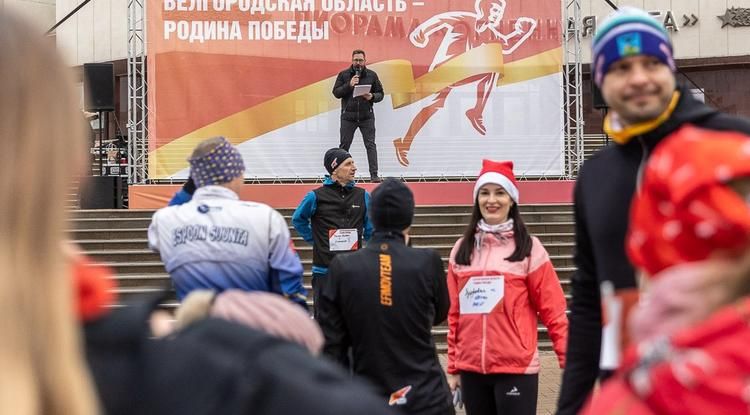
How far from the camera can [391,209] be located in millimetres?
4953

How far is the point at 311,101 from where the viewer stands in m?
17.5

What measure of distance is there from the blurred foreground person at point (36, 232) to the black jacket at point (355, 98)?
15.0 metres

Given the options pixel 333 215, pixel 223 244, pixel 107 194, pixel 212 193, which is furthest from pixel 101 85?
pixel 223 244

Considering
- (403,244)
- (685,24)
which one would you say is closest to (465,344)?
(403,244)

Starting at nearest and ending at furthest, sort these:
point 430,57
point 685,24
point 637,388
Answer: point 637,388
point 430,57
point 685,24

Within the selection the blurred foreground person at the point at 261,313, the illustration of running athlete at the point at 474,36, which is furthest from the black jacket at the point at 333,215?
the illustration of running athlete at the point at 474,36

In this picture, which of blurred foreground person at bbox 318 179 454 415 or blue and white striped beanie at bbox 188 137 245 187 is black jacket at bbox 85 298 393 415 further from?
blue and white striped beanie at bbox 188 137 245 187

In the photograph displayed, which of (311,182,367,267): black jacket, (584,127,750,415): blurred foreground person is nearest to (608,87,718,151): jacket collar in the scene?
(584,127,750,415): blurred foreground person

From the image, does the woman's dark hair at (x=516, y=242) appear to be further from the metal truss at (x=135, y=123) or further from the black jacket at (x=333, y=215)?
the metal truss at (x=135, y=123)

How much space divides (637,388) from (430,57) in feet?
53.8

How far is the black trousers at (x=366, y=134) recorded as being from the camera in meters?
16.6

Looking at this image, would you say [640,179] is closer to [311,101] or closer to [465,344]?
[465,344]

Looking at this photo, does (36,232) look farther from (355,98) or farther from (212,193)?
(355,98)

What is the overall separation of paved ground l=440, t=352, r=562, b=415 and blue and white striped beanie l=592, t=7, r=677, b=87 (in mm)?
5143
